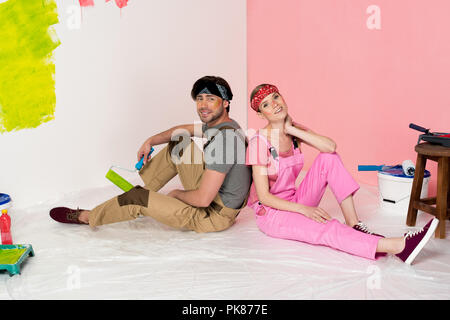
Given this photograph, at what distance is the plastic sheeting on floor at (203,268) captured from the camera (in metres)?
1.65

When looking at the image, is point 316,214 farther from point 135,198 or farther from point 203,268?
point 135,198

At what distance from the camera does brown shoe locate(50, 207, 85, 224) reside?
2320 mm

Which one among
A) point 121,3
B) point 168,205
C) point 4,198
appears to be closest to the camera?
point 168,205

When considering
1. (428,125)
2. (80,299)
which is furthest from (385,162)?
(80,299)

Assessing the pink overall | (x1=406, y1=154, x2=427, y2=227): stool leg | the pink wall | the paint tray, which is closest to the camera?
the paint tray

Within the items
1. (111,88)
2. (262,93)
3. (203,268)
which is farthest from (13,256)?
(111,88)

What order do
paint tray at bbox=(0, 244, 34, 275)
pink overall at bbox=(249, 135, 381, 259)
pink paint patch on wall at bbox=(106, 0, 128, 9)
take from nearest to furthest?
1. paint tray at bbox=(0, 244, 34, 275)
2. pink overall at bbox=(249, 135, 381, 259)
3. pink paint patch on wall at bbox=(106, 0, 128, 9)

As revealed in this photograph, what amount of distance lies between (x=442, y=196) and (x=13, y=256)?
76.6 inches

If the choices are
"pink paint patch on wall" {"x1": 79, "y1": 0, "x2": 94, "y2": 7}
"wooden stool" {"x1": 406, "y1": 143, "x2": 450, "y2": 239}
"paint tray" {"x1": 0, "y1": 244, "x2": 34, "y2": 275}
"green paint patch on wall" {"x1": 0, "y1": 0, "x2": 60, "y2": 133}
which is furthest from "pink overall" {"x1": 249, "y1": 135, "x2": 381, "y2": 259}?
"pink paint patch on wall" {"x1": 79, "y1": 0, "x2": 94, "y2": 7}

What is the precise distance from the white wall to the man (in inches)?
25.8

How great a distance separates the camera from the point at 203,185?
6.73 ft

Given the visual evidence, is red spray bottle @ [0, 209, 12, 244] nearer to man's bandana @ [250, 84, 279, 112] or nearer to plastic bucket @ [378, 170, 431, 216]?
man's bandana @ [250, 84, 279, 112]
